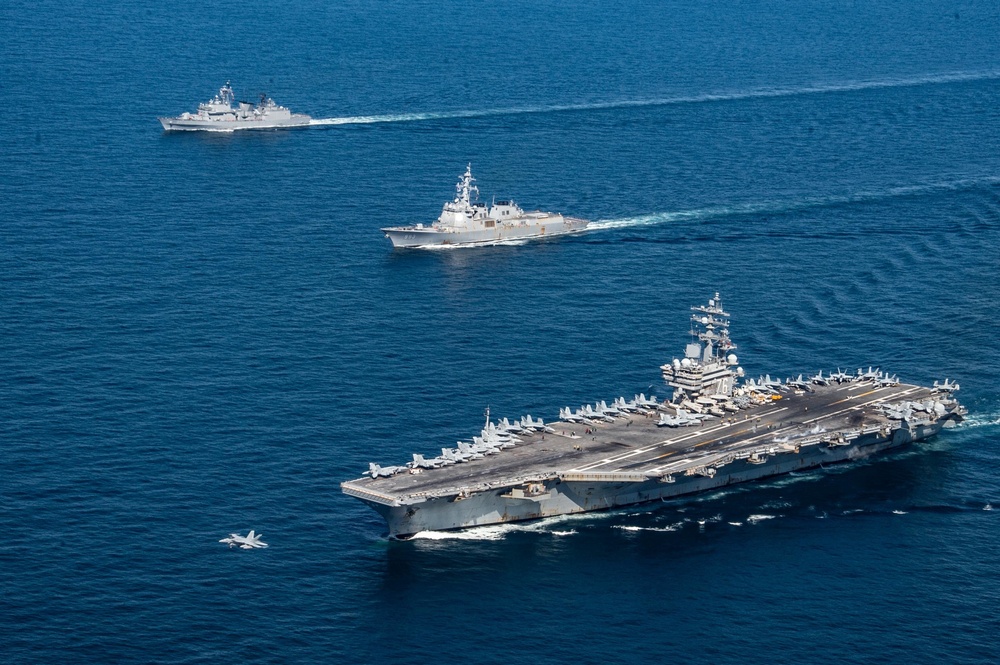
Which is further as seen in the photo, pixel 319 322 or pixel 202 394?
pixel 319 322

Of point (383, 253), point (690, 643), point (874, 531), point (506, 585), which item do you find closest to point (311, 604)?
point (506, 585)

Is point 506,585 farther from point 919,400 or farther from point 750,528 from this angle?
point 919,400

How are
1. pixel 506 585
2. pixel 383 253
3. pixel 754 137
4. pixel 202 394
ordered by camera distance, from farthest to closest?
pixel 754 137 → pixel 383 253 → pixel 202 394 → pixel 506 585

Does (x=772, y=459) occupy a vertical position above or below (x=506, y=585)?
above

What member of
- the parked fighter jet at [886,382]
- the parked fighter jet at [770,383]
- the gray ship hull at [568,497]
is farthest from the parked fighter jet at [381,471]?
the parked fighter jet at [886,382]

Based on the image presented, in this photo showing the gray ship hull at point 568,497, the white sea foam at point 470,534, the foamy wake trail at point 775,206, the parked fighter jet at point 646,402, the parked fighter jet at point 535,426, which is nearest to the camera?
the gray ship hull at point 568,497

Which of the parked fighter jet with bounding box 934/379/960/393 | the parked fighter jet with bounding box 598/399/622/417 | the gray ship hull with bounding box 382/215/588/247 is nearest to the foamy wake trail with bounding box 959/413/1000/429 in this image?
the parked fighter jet with bounding box 934/379/960/393

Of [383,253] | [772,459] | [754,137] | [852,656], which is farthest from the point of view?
[754,137]

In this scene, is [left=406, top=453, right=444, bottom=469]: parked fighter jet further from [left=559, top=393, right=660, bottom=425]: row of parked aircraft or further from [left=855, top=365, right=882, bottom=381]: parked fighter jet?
[left=855, top=365, right=882, bottom=381]: parked fighter jet

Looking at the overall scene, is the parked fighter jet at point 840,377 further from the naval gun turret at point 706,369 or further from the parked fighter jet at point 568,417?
the parked fighter jet at point 568,417
